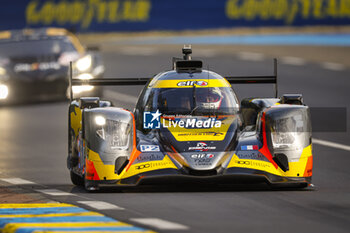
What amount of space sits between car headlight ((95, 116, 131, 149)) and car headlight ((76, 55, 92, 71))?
37.4 feet

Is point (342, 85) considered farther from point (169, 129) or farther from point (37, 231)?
point (37, 231)

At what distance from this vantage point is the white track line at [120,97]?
24.2 metres

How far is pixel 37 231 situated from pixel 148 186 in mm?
3539

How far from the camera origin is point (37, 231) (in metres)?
8.45

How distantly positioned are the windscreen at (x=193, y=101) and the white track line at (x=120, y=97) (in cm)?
1146

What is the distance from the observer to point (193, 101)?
12.4 meters

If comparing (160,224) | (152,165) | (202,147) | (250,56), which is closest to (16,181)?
(152,165)

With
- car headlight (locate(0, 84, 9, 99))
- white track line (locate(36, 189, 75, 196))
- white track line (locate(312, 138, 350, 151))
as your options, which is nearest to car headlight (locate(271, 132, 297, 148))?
white track line (locate(36, 189, 75, 196))

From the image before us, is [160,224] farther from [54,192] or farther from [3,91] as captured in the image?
[3,91]

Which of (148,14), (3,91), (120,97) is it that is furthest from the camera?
(148,14)

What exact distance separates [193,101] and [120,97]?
1253cm

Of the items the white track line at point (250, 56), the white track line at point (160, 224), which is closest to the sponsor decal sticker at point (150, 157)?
the white track line at point (160, 224)

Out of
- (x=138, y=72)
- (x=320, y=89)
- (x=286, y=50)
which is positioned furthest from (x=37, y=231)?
(x=286, y=50)

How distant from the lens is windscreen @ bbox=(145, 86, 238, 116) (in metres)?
12.2
